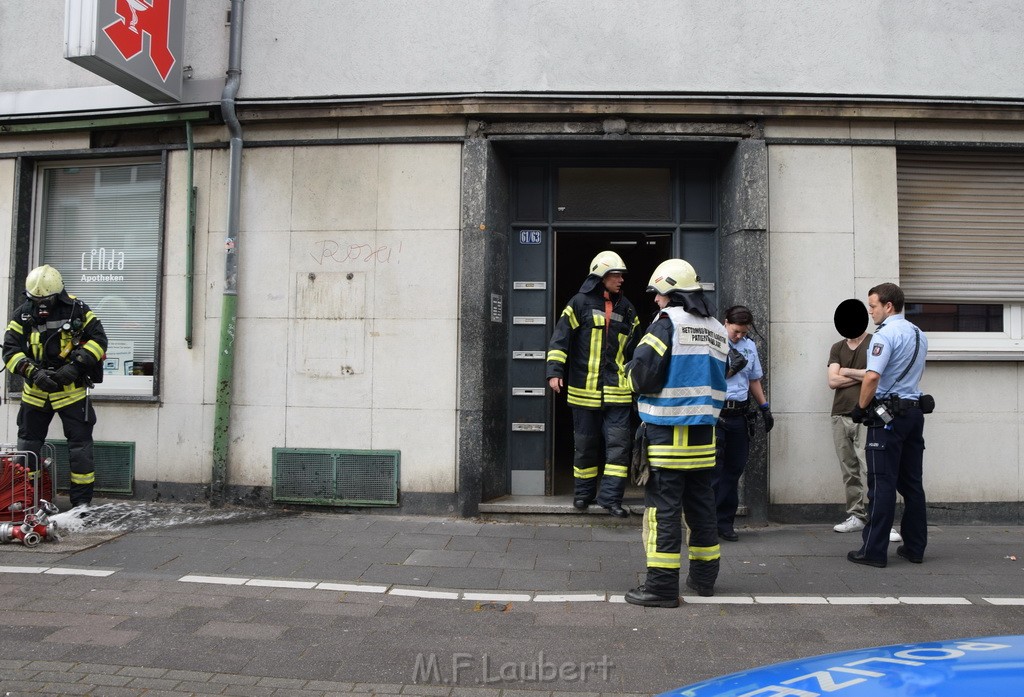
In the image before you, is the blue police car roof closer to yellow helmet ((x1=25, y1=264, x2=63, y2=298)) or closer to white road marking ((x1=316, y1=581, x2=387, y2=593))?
white road marking ((x1=316, y1=581, x2=387, y2=593))

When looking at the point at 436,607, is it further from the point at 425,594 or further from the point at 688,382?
the point at 688,382

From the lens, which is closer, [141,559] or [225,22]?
[141,559]

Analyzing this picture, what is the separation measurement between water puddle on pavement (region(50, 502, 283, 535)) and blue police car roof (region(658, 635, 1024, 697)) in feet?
19.6

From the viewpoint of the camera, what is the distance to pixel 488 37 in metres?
7.61

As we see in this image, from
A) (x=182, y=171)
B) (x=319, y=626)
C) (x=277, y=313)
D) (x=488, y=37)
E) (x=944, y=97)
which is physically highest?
(x=488, y=37)

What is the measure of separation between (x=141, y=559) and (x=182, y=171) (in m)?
3.98

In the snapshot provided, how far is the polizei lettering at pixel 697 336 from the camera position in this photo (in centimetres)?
507

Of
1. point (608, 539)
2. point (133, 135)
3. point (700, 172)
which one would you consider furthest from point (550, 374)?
point (133, 135)

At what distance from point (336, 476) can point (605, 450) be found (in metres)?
2.52

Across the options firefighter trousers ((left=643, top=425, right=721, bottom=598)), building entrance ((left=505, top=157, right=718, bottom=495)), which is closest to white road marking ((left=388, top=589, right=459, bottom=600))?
firefighter trousers ((left=643, top=425, right=721, bottom=598))

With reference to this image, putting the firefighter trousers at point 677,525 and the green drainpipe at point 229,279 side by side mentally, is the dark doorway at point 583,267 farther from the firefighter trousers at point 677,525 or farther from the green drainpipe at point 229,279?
the green drainpipe at point 229,279

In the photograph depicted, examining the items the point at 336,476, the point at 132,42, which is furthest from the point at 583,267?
the point at 132,42

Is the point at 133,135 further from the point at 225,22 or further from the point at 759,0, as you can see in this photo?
the point at 759,0

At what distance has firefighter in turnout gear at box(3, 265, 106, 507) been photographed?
701 centimetres
